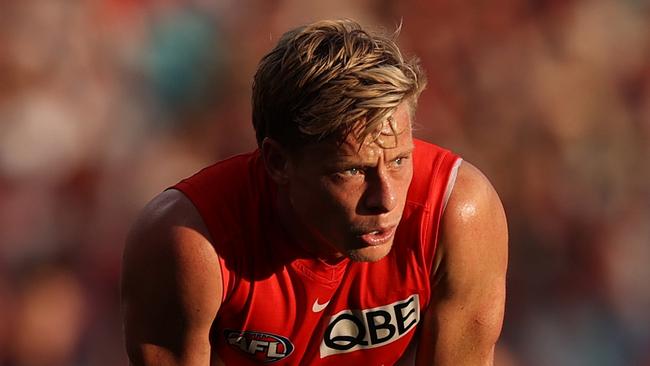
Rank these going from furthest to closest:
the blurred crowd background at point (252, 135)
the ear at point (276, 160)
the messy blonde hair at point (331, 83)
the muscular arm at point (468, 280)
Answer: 1. the blurred crowd background at point (252, 135)
2. the muscular arm at point (468, 280)
3. the ear at point (276, 160)
4. the messy blonde hair at point (331, 83)

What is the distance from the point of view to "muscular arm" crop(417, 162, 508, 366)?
2414 millimetres

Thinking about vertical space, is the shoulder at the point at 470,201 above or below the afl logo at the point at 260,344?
above

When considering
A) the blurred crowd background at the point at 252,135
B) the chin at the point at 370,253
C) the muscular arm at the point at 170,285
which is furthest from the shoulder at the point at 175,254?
the blurred crowd background at the point at 252,135

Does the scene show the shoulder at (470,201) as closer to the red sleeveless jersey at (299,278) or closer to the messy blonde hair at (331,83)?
the red sleeveless jersey at (299,278)

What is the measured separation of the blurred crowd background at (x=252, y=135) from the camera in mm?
3623

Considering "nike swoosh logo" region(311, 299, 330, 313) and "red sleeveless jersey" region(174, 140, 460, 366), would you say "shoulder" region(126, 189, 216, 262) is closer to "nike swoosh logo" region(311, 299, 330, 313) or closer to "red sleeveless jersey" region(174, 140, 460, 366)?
"red sleeveless jersey" region(174, 140, 460, 366)

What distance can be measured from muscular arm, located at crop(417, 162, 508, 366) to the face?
0.21 meters

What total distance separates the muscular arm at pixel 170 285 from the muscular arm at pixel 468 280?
50 cm

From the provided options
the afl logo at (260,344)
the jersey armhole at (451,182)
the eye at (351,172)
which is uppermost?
the eye at (351,172)

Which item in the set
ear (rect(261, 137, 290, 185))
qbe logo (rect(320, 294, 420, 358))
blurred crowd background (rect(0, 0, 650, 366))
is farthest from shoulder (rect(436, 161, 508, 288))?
blurred crowd background (rect(0, 0, 650, 366))

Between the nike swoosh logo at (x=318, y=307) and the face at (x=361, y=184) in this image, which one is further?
the nike swoosh logo at (x=318, y=307)

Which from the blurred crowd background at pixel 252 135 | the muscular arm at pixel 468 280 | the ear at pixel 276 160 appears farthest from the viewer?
the blurred crowd background at pixel 252 135

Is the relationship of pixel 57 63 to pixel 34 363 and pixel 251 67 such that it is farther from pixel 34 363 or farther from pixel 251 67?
pixel 34 363

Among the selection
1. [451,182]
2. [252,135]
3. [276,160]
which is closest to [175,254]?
[276,160]
